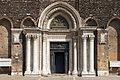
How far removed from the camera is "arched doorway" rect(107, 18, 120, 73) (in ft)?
97.0

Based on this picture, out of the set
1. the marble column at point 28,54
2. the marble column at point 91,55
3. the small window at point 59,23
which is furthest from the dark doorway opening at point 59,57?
the marble column at point 91,55

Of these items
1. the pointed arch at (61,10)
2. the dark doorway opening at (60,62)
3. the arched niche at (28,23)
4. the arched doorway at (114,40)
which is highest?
the pointed arch at (61,10)

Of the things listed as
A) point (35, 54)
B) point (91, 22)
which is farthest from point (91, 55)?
point (35, 54)

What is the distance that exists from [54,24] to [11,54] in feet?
12.7

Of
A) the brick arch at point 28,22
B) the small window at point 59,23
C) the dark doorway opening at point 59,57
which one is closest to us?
the brick arch at point 28,22

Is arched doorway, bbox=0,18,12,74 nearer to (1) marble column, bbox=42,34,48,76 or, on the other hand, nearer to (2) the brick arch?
(2) the brick arch

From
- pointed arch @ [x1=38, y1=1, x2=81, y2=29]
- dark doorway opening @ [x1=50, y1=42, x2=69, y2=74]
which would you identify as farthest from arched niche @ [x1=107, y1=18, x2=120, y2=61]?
dark doorway opening @ [x1=50, y1=42, x2=69, y2=74]

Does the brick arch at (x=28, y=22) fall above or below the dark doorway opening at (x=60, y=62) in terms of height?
above

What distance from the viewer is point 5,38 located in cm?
2952

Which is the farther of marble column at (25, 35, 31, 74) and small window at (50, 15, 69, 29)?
small window at (50, 15, 69, 29)

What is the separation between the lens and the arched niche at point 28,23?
29.3 metres

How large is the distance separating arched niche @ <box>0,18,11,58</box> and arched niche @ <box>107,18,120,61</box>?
724 cm

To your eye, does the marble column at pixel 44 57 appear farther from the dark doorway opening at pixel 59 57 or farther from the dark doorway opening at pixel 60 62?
the dark doorway opening at pixel 60 62

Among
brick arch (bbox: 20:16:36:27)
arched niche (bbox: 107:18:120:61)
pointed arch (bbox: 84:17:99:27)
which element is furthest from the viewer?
arched niche (bbox: 107:18:120:61)
